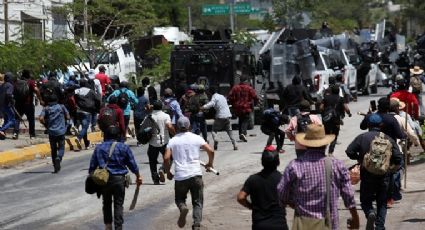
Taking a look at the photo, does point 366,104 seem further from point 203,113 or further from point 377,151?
point 377,151

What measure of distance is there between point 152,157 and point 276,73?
20159 mm

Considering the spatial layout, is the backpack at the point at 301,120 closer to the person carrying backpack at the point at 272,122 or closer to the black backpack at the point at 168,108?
the black backpack at the point at 168,108

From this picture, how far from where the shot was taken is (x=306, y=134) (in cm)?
954

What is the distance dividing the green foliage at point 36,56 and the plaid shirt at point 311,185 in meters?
20.3

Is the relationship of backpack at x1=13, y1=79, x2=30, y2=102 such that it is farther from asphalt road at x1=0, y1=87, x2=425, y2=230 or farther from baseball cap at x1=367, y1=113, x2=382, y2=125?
baseball cap at x1=367, y1=113, x2=382, y2=125

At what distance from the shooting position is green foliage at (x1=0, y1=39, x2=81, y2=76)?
28891 mm

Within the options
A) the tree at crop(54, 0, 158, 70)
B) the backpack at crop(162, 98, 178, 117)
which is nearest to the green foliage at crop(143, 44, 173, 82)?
the tree at crop(54, 0, 158, 70)

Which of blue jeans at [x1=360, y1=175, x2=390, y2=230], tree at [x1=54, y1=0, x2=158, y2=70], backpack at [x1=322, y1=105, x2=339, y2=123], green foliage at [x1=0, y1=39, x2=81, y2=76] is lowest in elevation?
blue jeans at [x1=360, y1=175, x2=390, y2=230]

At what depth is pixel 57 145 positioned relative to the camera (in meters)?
21.4

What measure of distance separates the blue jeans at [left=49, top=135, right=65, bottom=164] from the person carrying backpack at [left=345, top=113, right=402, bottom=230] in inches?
362

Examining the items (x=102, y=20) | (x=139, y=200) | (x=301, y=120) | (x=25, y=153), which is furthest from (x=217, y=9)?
(x=139, y=200)

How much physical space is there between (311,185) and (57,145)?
12783 mm

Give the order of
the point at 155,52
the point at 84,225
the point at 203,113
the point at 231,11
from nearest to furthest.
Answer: the point at 84,225 < the point at 203,113 < the point at 155,52 < the point at 231,11

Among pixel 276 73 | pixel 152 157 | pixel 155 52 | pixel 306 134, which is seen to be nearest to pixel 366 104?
pixel 276 73
